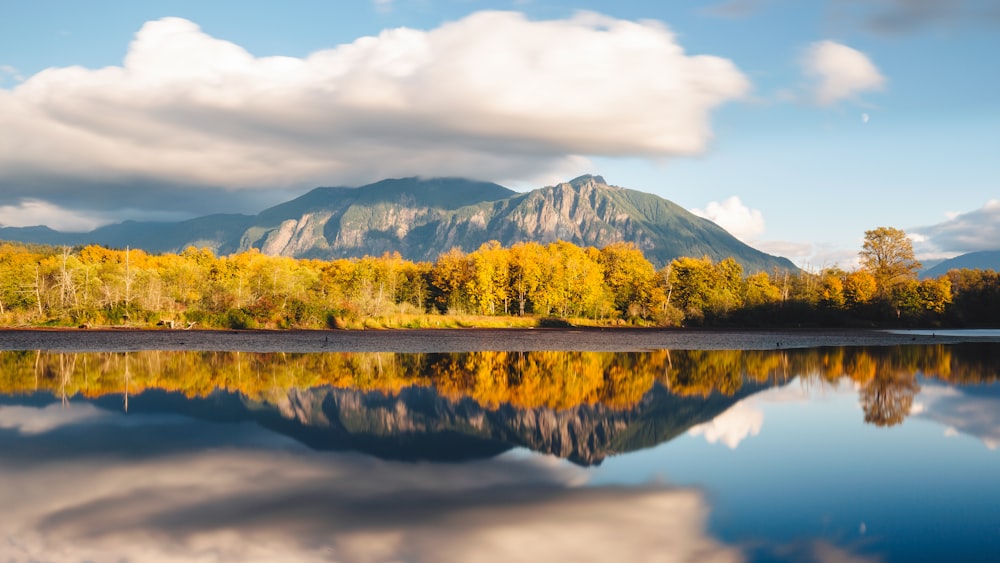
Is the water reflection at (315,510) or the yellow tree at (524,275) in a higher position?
the yellow tree at (524,275)

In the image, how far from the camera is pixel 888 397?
92.7 ft

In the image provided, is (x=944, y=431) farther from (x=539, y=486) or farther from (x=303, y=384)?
(x=303, y=384)

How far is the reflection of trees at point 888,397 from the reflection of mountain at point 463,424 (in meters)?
4.94

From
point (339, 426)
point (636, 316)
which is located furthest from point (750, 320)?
point (339, 426)

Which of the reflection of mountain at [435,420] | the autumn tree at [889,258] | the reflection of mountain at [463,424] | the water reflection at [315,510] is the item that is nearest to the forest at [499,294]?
the autumn tree at [889,258]

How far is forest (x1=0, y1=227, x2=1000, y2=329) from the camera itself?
268 ft

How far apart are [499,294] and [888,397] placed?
294 ft

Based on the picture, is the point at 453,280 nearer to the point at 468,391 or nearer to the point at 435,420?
the point at 468,391

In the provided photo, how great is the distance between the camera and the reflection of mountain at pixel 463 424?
1728cm

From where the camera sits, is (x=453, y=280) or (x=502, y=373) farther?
(x=453, y=280)

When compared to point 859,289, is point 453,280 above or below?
above

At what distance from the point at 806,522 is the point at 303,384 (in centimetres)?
2098

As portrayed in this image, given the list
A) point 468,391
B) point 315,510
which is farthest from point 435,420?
point 315,510

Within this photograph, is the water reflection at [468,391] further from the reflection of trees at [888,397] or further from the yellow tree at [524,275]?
the yellow tree at [524,275]
